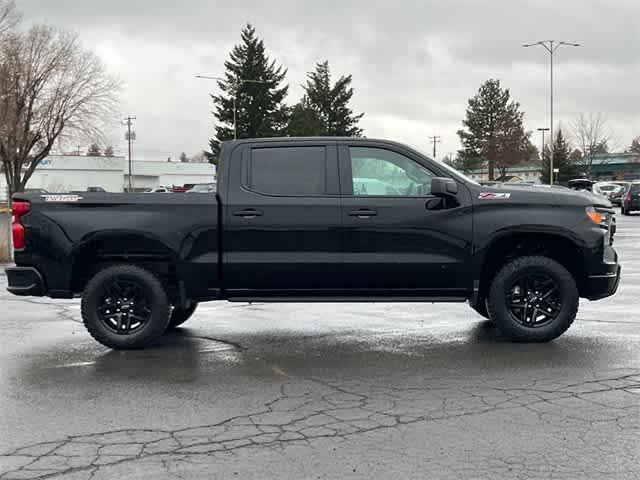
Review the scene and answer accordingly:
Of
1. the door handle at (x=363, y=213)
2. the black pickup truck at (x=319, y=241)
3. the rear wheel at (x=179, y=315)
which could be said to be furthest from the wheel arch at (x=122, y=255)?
the door handle at (x=363, y=213)

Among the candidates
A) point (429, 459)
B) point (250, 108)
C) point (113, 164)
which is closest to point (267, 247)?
point (429, 459)

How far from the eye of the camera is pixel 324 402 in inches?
223

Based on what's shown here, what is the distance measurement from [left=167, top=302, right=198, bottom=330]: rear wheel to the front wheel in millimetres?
3330

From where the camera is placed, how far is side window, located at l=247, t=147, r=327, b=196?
7.59 metres

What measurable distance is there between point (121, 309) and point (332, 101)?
83162 mm

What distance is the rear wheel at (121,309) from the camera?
295 inches

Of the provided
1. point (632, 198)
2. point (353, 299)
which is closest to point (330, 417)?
point (353, 299)

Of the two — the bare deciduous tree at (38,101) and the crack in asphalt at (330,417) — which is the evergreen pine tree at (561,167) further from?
the crack in asphalt at (330,417)

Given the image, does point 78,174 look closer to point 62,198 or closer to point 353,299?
point 62,198

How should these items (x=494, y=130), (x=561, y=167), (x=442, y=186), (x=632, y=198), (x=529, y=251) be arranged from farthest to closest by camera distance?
(x=494, y=130) → (x=561, y=167) → (x=632, y=198) → (x=529, y=251) → (x=442, y=186)

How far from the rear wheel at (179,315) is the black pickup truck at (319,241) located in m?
1.14

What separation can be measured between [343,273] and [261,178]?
1.21 metres

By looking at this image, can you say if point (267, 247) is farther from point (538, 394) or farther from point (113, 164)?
point (113, 164)

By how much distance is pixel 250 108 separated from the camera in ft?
256
